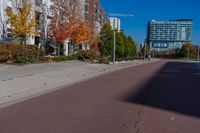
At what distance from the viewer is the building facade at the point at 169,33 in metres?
164

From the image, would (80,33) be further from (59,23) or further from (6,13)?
(6,13)

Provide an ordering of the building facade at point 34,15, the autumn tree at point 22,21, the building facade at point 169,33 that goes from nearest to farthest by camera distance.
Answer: the autumn tree at point 22,21 → the building facade at point 34,15 → the building facade at point 169,33

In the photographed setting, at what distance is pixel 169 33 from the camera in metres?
168

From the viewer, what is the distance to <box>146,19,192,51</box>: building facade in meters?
164

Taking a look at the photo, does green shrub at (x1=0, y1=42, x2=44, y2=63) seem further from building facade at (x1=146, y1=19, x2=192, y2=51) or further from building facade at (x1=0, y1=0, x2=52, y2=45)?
building facade at (x1=146, y1=19, x2=192, y2=51)

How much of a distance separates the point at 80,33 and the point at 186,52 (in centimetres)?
10010

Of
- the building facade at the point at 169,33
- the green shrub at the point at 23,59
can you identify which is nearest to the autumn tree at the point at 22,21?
the green shrub at the point at 23,59

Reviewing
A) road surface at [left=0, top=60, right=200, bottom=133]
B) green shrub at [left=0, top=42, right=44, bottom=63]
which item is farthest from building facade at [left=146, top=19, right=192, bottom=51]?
road surface at [left=0, top=60, right=200, bottom=133]

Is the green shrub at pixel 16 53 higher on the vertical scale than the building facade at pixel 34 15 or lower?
lower

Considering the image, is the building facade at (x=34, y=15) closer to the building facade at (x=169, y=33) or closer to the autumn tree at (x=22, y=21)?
the autumn tree at (x=22, y=21)

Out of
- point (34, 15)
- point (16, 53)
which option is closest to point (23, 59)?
point (16, 53)

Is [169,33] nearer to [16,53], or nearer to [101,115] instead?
[16,53]

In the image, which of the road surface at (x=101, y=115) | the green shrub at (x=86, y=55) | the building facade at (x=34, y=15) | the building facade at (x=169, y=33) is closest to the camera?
the road surface at (x=101, y=115)

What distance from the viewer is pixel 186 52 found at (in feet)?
472
